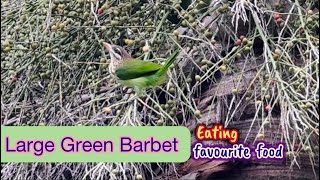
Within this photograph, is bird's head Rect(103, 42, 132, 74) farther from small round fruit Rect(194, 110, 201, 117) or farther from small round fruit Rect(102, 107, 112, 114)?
small round fruit Rect(194, 110, 201, 117)

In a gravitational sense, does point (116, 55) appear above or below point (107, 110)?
above

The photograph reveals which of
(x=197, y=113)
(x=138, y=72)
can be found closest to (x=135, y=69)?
(x=138, y=72)

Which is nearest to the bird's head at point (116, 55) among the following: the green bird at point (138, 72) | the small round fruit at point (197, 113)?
the green bird at point (138, 72)

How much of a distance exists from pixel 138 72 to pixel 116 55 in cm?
7

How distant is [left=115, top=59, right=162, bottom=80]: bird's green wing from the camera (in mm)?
1490

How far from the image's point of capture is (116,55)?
1537 mm

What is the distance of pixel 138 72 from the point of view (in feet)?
4.91

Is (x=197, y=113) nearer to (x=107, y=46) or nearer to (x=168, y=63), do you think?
(x=168, y=63)

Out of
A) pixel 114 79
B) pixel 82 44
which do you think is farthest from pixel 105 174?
pixel 82 44

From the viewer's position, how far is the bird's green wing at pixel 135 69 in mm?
1490

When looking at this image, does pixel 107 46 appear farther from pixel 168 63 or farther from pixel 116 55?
pixel 168 63

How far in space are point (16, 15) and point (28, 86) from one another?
18cm

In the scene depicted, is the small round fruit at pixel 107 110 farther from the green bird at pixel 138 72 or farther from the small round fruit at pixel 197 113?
the small round fruit at pixel 197 113

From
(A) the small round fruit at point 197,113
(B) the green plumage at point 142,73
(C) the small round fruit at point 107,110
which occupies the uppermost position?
(B) the green plumage at point 142,73
